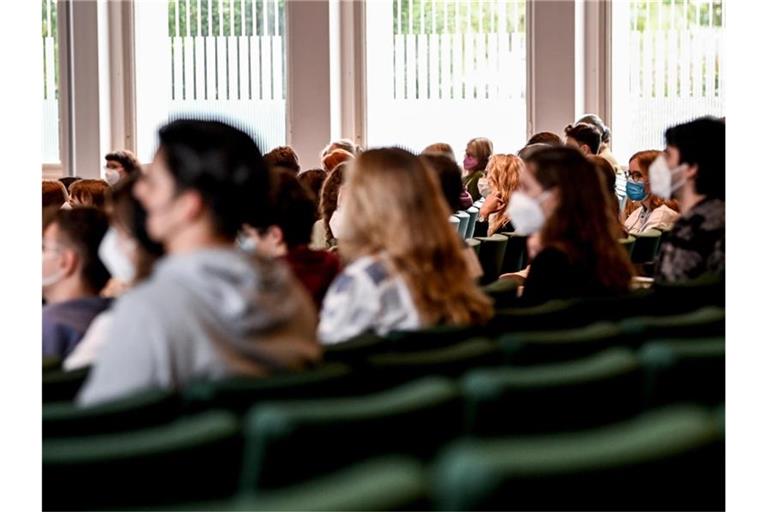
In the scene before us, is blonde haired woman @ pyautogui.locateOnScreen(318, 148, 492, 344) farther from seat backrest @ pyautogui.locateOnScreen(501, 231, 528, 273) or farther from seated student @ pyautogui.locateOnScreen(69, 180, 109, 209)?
seat backrest @ pyautogui.locateOnScreen(501, 231, 528, 273)

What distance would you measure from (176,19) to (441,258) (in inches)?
458

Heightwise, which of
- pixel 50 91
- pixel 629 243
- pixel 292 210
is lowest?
pixel 629 243

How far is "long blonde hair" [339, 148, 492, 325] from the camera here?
3.56 meters

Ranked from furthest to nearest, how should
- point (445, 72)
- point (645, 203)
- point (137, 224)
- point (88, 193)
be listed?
point (445, 72) < point (645, 203) < point (88, 193) < point (137, 224)

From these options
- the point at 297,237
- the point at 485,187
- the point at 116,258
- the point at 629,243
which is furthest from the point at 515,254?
the point at 116,258

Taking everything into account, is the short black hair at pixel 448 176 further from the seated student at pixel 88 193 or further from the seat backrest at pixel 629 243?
the seated student at pixel 88 193

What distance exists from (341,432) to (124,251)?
53.5 inches

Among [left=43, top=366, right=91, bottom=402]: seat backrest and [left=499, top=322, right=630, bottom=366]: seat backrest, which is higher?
[left=499, top=322, right=630, bottom=366]: seat backrest

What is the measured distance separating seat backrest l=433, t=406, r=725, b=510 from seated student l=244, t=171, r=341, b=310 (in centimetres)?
A: 231

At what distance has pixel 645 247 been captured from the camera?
21.7ft

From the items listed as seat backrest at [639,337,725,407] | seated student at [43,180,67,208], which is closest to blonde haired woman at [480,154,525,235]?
seated student at [43,180,67,208]

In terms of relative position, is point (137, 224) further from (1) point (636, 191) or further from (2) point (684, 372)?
(1) point (636, 191)

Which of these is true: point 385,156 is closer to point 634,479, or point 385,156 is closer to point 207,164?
point 207,164

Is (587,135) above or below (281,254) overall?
above
